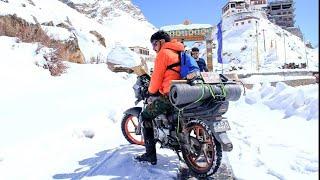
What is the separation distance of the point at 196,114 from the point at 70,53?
52.7 feet

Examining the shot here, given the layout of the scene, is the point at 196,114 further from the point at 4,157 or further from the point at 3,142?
the point at 3,142

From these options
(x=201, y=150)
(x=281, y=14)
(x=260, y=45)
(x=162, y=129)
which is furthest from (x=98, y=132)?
(x=281, y=14)

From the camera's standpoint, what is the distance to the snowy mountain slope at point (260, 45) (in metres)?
110

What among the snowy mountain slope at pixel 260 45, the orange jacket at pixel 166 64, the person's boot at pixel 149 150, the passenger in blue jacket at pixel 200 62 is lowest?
the person's boot at pixel 149 150

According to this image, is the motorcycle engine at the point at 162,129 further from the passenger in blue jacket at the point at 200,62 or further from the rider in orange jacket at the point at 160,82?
the passenger in blue jacket at the point at 200,62

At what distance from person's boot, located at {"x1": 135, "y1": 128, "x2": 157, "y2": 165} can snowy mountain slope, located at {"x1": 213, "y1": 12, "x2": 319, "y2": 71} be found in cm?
9796

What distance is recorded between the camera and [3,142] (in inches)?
261

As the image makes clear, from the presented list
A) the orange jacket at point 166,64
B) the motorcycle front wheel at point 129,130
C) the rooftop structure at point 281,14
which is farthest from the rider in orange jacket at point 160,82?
the rooftop structure at point 281,14

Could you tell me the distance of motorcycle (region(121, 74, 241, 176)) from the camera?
15.2 feet

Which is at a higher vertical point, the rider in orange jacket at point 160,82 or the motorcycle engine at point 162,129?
the rider in orange jacket at point 160,82

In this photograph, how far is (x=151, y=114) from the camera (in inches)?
209

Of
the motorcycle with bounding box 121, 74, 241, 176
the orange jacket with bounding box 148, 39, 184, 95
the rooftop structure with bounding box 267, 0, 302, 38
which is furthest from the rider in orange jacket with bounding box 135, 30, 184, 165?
the rooftop structure with bounding box 267, 0, 302, 38

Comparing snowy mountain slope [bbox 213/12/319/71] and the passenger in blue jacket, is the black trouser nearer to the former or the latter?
the passenger in blue jacket

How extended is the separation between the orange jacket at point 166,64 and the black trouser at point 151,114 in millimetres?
122
